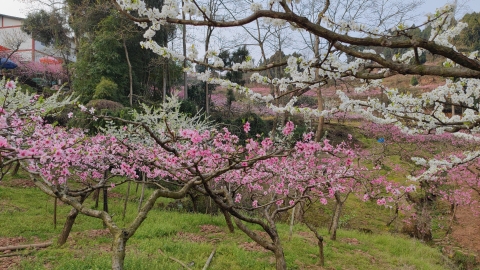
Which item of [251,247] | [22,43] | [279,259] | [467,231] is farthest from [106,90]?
[22,43]

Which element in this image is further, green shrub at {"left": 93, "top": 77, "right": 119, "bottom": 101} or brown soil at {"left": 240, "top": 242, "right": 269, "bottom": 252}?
green shrub at {"left": 93, "top": 77, "right": 119, "bottom": 101}

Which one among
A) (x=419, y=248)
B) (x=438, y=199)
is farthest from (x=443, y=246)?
(x=438, y=199)

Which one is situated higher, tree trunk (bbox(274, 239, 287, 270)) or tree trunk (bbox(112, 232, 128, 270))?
tree trunk (bbox(112, 232, 128, 270))

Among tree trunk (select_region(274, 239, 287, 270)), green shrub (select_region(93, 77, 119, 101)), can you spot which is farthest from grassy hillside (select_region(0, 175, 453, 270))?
green shrub (select_region(93, 77, 119, 101))

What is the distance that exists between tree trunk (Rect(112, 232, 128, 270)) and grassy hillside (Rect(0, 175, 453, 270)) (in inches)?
75.1

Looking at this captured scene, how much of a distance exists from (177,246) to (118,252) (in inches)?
135

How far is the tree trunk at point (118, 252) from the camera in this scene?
3074 mm

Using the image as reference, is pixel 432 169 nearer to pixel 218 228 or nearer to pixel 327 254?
pixel 327 254

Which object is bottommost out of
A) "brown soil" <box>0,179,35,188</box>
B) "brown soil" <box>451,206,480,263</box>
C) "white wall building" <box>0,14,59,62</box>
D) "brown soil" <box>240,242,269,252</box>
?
"brown soil" <box>451,206,480,263</box>

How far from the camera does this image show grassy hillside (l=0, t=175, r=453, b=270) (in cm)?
546

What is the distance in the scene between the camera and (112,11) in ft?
56.9

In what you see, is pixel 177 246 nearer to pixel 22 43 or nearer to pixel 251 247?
pixel 251 247

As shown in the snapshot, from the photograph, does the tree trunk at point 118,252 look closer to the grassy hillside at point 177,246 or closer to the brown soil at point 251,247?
the grassy hillside at point 177,246

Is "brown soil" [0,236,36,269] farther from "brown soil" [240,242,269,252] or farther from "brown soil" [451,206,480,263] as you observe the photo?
"brown soil" [451,206,480,263]
